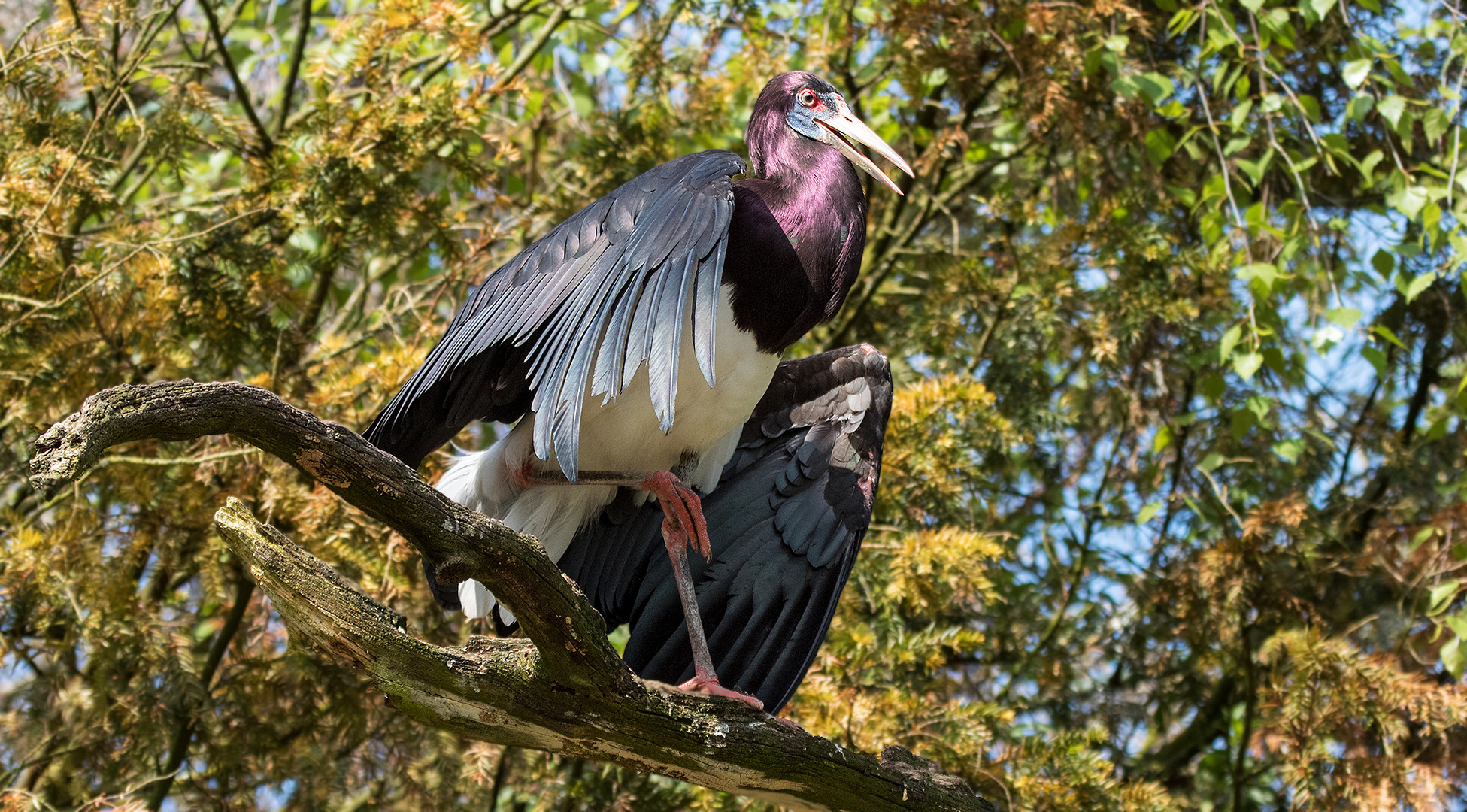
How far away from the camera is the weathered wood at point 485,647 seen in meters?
1.85

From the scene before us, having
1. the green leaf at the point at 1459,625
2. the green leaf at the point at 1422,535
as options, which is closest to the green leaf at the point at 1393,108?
the green leaf at the point at 1422,535

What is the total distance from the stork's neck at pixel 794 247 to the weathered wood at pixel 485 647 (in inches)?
35.1

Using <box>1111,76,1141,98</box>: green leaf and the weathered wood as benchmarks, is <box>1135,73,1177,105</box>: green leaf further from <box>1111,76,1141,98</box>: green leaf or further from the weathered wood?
the weathered wood

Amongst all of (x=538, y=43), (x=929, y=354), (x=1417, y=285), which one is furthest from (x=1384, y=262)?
(x=538, y=43)

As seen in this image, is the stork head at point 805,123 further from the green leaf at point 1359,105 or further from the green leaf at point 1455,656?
the green leaf at point 1455,656

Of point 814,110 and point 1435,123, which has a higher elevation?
point 1435,123

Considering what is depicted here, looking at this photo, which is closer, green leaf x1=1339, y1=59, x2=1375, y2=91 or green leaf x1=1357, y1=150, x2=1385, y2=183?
green leaf x1=1339, y1=59, x2=1375, y2=91

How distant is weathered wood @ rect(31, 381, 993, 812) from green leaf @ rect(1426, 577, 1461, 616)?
→ 6.28ft

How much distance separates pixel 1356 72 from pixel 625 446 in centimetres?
246

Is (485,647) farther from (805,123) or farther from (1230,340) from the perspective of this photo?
(1230,340)

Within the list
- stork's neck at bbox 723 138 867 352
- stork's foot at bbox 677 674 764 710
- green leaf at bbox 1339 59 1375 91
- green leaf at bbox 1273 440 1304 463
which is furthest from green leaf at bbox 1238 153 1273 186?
stork's foot at bbox 677 674 764 710

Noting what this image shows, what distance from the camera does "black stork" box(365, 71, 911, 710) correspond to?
255 centimetres

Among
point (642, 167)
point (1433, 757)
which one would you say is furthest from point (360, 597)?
point (1433, 757)

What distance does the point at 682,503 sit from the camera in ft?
10.2
